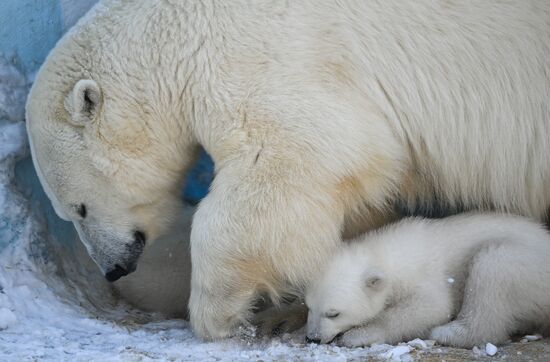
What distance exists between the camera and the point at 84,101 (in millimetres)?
3799

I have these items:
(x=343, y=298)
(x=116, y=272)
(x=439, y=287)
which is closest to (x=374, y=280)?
(x=343, y=298)

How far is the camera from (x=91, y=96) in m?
3.80

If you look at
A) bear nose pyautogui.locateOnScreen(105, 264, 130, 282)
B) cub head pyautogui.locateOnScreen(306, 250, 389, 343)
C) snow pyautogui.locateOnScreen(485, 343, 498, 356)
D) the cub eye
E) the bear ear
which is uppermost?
the bear ear

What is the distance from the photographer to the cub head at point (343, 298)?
3.60 m

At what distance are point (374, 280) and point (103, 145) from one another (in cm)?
122

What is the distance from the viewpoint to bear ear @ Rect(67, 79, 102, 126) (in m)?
3.77

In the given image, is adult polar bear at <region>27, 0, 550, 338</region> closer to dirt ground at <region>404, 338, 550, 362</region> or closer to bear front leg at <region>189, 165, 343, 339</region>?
bear front leg at <region>189, 165, 343, 339</region>

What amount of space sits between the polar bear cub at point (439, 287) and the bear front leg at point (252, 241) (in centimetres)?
13

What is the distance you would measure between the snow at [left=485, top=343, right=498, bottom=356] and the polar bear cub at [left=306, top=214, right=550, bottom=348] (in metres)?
0.06

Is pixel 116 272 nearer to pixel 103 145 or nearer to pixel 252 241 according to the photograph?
pixel 103 145

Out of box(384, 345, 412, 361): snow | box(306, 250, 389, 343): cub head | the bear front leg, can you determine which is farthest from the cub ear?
box(384, 345, 412, 361): snow

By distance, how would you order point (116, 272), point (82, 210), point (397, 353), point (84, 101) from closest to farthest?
point (397, 353) < point (84, 101) < point (82, 210) < point (116, 272)

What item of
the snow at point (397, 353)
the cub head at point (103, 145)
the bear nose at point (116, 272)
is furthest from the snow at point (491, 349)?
the bear nose at point (116, 272)

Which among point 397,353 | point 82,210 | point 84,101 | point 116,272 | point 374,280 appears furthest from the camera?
point 116,272
